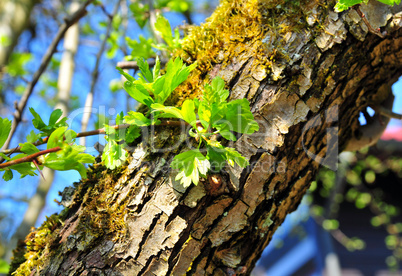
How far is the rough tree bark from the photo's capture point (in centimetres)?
94

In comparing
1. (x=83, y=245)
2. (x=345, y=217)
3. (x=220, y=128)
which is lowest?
(x=83, y=245)

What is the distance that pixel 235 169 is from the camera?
0.98 m

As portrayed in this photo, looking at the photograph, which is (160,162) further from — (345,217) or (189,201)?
(345,217)

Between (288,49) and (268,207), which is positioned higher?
(288,49)

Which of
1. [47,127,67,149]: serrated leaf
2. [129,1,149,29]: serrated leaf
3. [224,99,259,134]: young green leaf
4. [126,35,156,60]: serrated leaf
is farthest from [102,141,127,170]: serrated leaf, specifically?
[129,1,149,29]: serrated leaf

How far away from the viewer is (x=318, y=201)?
21.2 ft

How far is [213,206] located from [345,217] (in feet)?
21.5

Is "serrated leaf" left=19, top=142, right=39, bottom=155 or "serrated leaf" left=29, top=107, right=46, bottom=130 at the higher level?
"serrated leaf" left=29, top=107, right=46, bottom=130

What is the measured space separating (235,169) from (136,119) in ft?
1.15

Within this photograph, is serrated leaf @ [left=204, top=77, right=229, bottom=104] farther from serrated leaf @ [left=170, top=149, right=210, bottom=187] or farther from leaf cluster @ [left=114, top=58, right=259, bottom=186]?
serrated leaf @ [left=170, top=149, right=210, bottom=187]

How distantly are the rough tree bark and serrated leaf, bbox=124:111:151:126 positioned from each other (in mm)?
93

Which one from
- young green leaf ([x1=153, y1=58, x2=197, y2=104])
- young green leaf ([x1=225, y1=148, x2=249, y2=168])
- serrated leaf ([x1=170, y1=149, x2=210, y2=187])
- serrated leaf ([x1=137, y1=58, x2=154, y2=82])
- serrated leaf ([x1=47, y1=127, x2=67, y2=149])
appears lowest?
serrated leaf ([x1=170, y1=149, x2=210, y2=187])

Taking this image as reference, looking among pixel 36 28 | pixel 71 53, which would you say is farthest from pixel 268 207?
pixel 36 28

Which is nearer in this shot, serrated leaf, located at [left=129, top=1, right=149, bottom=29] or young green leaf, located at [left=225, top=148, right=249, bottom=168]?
young green leaf, located at [left=225, top=148, right=249, bottom=168]
